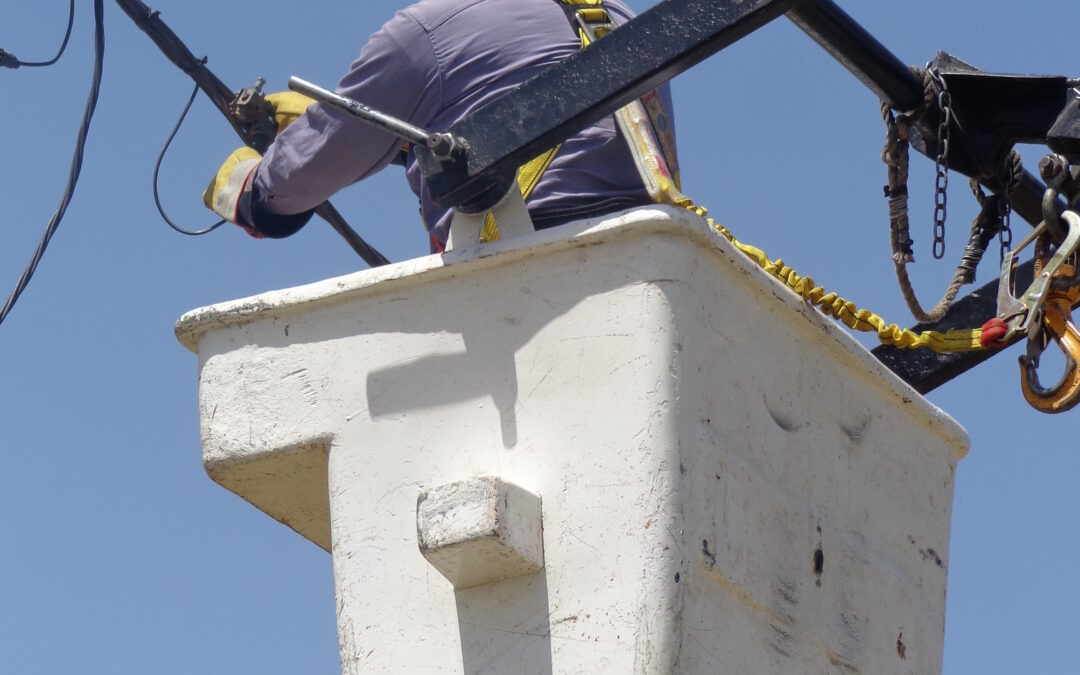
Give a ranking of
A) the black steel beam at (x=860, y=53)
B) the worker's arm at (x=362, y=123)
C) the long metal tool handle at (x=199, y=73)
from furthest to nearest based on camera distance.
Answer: the long metal tool handle at (x=199, y=73) → the worker's arm at (x=362, y=123) → the black steel beam at (x=860, y=53)

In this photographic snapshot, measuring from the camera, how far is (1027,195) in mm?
5535

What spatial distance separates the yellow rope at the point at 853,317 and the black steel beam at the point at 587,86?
324mm

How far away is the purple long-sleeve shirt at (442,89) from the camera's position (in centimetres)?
498

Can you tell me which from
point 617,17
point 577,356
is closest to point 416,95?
point 617,17

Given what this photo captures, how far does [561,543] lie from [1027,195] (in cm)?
202

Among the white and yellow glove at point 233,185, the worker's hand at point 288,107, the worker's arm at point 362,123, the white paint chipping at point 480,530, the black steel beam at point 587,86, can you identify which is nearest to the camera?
the white paint chipping at point 480,530

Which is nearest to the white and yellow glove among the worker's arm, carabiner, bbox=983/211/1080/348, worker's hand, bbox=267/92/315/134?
the worker's arm

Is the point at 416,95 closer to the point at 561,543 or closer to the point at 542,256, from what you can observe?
the point at 542,256

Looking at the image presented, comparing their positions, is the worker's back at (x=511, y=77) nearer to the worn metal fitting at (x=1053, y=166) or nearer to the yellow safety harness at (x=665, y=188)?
the yellow safety harness at (x=665, y=188)

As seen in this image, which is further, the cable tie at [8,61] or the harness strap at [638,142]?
the cable tie at [8,61]

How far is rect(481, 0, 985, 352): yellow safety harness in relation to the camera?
4668 mm

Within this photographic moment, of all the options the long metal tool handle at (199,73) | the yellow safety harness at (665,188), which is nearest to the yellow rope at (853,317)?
the yellow safety harness at (665,188)

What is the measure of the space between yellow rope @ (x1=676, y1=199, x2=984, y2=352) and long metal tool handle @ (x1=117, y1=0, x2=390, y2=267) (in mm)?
2339

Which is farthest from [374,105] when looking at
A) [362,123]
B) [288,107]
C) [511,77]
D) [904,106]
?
[904,106]
